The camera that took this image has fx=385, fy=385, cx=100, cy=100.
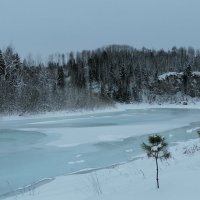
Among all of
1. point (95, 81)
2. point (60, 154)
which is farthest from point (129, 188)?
point (95, 81)

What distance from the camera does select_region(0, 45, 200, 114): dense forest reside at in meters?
47.5

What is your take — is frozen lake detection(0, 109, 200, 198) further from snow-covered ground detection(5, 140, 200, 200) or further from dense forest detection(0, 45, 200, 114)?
dense forest detection(0, 45, 200, 114)

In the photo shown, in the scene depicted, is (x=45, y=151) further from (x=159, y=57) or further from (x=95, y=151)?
(x=159, y=57)

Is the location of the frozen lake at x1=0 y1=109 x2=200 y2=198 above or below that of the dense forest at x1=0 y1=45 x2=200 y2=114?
below

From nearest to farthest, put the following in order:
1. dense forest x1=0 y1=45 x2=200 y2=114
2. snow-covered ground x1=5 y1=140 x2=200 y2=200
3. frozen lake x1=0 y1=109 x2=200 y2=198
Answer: snow-covered ground x1=5 y1=140 x2=200 y2=200
frozen lake x1=0 y1=109 x2=200 y2=198
dense forest x1=0 y1=45 x2=200 y2=114

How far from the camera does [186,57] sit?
105750mm

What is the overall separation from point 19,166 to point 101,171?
11.0 feet

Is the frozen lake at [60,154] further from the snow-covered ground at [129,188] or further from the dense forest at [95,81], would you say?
the dense forest at [95,81]

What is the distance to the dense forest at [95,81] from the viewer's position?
4747 centimetres

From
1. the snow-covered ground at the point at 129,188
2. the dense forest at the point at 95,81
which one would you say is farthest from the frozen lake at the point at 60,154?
the dense forest at the point at 95,81

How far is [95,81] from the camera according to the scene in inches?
3455

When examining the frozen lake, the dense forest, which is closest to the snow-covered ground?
the frozen lake

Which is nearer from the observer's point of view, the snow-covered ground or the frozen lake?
the snow-covered ground

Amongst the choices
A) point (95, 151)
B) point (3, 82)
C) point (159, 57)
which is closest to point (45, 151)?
point (95, 151)
